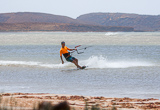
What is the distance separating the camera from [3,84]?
1340cm

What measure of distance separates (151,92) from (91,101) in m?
3.35

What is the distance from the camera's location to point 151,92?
11656 millimetres

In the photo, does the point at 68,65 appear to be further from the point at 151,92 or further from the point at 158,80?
the point at 151,92

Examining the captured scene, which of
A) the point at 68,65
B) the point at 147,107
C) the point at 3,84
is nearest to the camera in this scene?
the point at 147,107

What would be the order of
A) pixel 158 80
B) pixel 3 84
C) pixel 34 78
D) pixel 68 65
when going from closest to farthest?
pixel 3 84, pixel 158 80, pixel 34 78, pixel 68 65

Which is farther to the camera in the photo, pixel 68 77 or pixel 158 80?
pixel 68 77

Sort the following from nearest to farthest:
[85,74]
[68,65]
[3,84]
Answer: [3,84], [85,74], [68,65]

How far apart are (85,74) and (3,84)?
4.50 meters

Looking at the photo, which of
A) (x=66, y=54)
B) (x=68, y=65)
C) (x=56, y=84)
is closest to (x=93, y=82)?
(x=56, y=84)

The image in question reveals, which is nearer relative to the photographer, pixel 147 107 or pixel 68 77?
pixel 147 107

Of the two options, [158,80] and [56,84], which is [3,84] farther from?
[158,80]

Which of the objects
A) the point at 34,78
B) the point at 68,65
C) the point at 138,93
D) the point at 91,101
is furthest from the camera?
the point at 68,65

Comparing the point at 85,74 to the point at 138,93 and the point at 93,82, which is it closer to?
the point at 93,82

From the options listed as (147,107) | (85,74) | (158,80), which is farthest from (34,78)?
(147,107)
